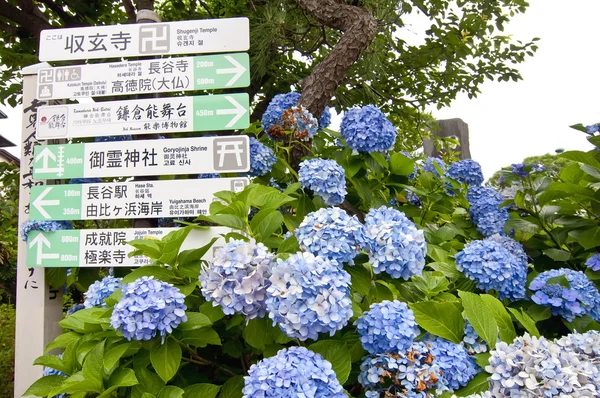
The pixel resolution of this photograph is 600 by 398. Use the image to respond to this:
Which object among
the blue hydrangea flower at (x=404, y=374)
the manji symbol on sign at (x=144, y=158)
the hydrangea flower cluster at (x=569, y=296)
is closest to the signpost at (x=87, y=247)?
the manji symbol on sign at (x=144, y=158)

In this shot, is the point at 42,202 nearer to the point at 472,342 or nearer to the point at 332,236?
the point at 332,236

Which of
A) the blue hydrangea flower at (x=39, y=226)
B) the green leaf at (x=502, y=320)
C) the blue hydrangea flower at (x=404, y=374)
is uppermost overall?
the blue hydrangea flower at (x=39, y=226)

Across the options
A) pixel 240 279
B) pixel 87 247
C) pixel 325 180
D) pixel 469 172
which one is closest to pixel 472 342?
pixel 240 279

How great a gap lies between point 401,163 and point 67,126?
1422 millimetres

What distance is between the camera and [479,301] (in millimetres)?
1058

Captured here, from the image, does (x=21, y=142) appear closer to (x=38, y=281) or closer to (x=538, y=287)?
(x=38, y=281)

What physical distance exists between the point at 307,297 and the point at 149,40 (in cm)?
158

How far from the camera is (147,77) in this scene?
1.98 meters

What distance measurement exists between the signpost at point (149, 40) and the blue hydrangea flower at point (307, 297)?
1.30 meters

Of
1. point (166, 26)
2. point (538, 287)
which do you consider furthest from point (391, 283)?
point (166, 26)

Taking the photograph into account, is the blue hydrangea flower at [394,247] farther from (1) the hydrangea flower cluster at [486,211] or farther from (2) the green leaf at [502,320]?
(1) the hydrangea flower cluster at [486,211]

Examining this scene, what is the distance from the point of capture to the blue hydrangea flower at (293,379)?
81 cm

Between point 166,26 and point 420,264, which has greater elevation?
point 166,26

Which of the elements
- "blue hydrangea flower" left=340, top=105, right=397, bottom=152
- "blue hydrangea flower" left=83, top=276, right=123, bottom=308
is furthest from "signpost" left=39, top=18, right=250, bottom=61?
"blue hydrangea flower" left=83, top=276, right=123, bottom=308
